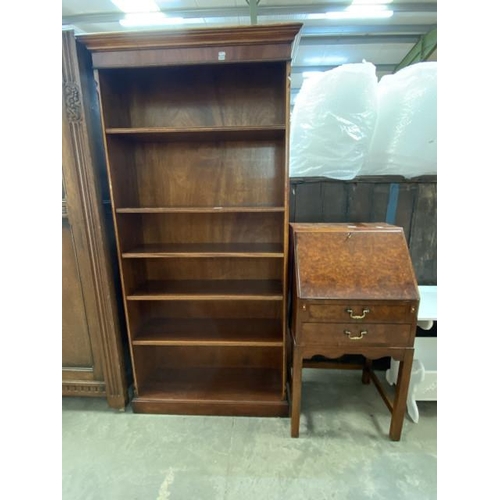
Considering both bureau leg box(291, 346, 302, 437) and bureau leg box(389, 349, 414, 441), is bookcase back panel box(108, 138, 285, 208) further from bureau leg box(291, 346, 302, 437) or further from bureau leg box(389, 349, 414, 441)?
bureau leg box(389, 349, 414, 441)

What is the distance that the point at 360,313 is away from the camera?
1.24 metres

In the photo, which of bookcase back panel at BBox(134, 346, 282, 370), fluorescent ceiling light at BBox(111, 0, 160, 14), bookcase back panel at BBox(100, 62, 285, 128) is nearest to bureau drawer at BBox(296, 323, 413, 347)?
bookcase back panel at BBox(134, 346, 282, 370)

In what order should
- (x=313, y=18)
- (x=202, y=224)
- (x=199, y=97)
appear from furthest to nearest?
(x=313, y=18) → (x=202, y=224) → (x=199, y=97)

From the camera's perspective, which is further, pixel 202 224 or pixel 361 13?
pixel 361 13

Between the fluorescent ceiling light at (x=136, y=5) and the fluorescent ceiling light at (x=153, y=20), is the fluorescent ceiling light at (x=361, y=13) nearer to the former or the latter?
the fluorescent ceiling light at (x=153, y=20)

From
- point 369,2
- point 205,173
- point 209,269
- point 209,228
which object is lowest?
point 209,269

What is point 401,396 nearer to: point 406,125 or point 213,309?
point 213,309

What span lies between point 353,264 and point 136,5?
3746 mm

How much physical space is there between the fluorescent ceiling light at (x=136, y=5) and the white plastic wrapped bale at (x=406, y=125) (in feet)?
9.43

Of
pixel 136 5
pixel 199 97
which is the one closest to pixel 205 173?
pixel 199 97

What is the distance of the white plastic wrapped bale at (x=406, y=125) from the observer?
5.03ft

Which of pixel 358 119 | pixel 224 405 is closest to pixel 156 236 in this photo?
pixel 224 405

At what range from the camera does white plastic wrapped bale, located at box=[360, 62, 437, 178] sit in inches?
60.3
